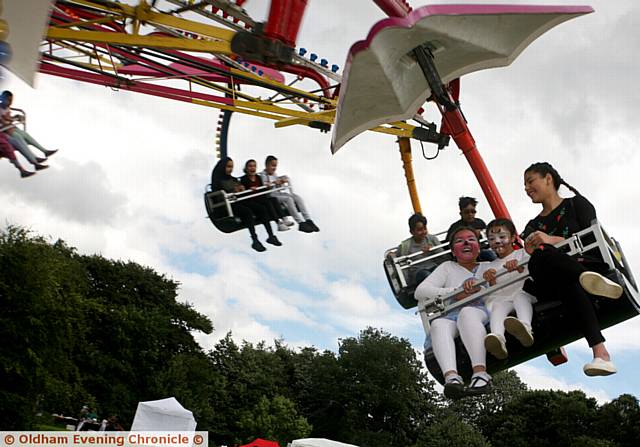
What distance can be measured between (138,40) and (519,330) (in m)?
5.05

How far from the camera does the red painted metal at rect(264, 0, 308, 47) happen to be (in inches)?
248

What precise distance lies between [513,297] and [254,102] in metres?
5.62

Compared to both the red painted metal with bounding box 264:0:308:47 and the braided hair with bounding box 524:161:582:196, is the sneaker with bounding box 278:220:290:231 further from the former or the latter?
the red painted metal with bounding box 264:0:308:47

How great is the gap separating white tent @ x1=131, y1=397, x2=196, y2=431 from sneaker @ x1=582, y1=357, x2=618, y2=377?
688 inches

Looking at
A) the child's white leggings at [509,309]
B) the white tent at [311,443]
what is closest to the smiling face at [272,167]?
the child's white leggings at [509,309]

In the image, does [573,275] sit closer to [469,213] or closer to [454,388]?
[454,388]

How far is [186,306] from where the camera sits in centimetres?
5003

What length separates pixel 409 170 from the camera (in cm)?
1123

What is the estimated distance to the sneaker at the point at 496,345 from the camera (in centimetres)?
661

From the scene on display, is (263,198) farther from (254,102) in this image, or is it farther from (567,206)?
(567,206)

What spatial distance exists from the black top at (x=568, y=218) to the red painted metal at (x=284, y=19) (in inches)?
109

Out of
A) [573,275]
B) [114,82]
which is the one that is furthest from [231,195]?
[573,275]

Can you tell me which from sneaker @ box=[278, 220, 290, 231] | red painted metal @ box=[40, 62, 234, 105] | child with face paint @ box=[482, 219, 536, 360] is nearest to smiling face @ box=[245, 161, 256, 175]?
sneaker @ box=[278, 220, 290, 231]

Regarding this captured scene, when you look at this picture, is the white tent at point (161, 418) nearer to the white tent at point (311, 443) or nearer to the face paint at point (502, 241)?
the white tent at point (311, 443)
